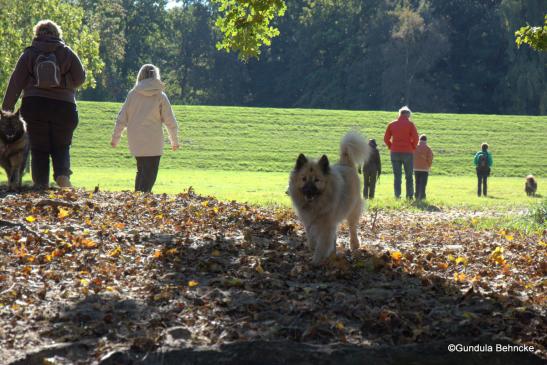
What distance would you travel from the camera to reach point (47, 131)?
517 inches

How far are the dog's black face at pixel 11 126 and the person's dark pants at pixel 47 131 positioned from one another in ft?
0.93

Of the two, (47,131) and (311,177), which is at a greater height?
(47,131)

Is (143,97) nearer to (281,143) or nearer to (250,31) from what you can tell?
(250,31)

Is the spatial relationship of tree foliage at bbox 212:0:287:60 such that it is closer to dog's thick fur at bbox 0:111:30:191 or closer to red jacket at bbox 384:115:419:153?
dog's thick fur at bbox 0:111:30:191

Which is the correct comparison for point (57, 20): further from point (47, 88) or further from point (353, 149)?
point (353, 149)

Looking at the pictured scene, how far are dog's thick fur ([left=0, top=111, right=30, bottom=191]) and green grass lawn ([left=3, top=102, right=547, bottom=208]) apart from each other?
11.1 meters

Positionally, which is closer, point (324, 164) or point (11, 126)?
point (324, 164)

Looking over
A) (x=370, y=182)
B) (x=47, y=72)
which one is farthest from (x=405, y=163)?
(x=47, y=72)

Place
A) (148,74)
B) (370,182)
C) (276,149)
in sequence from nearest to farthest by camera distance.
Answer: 1. (148,74)
2. (370,182)
3. (276,149)

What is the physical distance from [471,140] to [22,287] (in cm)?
4287

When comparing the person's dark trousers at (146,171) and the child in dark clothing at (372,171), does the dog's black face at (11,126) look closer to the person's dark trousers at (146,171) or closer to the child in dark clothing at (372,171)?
the person's dark trousers at (146,171)

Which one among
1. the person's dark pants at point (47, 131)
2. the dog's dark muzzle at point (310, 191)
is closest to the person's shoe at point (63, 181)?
the person's dark pants at point (47, 131)

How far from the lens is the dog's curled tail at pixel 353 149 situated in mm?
9906

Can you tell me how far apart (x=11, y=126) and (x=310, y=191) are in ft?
17.8
